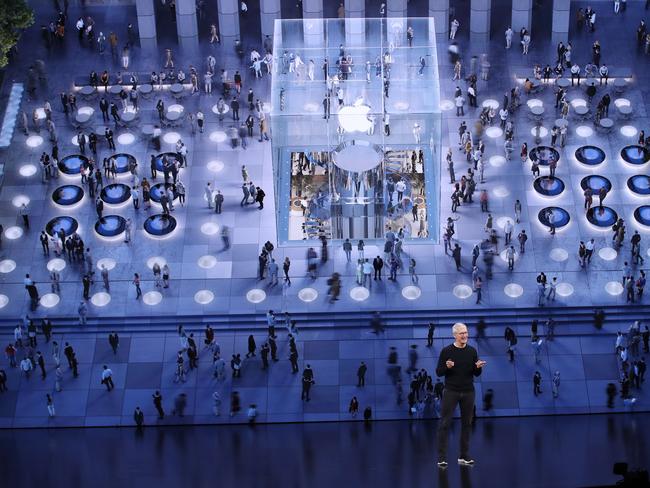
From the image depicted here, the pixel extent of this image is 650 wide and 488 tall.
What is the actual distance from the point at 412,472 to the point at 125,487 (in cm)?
1114

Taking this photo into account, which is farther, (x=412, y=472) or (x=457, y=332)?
(x=412, y=472)

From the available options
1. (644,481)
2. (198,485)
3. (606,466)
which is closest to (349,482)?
(198,485)

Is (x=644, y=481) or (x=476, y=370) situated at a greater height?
(x=476, y=370)

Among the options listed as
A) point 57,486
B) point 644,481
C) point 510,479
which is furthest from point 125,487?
point 644,481

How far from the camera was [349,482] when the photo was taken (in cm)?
4966

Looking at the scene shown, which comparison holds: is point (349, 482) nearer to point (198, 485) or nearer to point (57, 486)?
point (198, 485)

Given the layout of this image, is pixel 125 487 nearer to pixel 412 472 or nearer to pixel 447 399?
pixel 412 472

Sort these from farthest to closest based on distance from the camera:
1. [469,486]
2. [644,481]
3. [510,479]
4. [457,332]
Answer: [510,479]
[457,332]
[469,486]
[644,481]

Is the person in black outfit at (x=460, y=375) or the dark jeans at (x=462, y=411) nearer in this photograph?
the person in black outfit at (x=460, y=375)

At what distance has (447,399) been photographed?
→ 2300 cm

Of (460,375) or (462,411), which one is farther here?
(462,411)

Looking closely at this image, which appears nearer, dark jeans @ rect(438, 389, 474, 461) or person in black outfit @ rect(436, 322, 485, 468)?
person in black outfit @ rect(436, 322, 485, 468)

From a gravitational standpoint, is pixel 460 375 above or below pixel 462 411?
above

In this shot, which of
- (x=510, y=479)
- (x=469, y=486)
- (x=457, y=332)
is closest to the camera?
(x=469, y=486)
